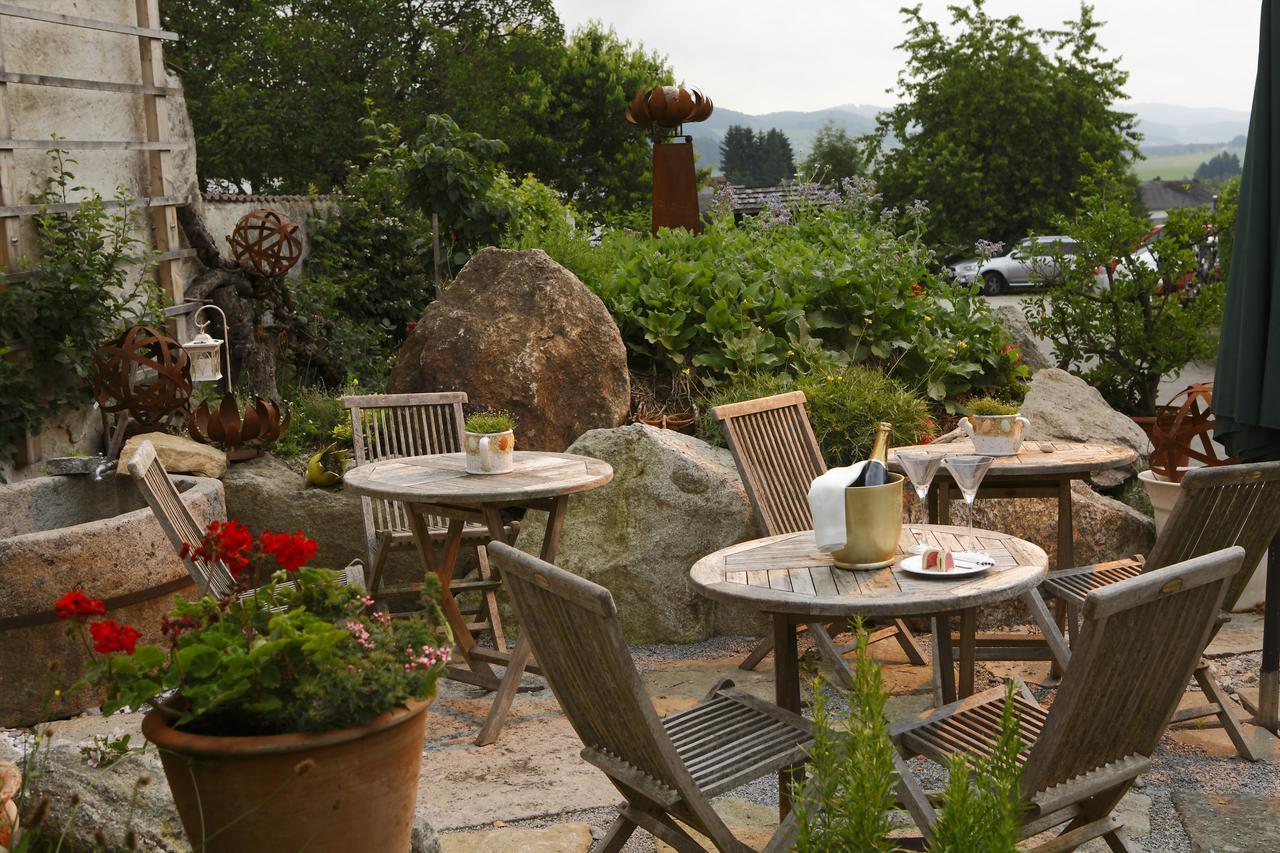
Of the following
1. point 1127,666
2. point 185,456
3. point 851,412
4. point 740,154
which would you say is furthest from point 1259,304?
point 740,154

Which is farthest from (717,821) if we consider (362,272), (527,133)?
(527,133)

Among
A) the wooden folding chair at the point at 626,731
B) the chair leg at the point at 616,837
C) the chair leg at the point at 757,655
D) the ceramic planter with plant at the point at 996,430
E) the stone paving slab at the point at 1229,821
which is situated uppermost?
the ceramic planter with plant at the point at 996,430

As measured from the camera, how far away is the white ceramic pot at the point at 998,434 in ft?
16.2

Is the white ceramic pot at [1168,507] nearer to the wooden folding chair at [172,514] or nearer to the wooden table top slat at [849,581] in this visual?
the wooden table top slat at [849,581]

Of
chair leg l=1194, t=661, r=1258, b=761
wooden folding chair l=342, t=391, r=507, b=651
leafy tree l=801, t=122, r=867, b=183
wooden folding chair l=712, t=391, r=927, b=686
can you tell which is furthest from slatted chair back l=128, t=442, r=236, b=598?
leafy tree l=801, t=122, r=867, b=183

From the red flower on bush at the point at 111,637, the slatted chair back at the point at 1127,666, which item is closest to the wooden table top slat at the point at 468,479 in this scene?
the red flower on bush at the point at 111,637

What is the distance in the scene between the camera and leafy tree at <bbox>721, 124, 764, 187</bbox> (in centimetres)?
7319

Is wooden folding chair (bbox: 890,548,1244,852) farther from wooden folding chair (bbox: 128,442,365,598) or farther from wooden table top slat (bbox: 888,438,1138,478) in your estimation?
wooden folding chair (bbox: 128,442,365,598)

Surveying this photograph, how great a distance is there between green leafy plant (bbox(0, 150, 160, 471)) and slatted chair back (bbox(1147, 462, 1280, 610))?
208 inches

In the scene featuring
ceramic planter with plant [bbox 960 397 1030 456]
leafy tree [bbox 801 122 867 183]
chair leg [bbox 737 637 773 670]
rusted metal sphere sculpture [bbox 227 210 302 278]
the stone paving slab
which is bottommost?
the stone paving slab

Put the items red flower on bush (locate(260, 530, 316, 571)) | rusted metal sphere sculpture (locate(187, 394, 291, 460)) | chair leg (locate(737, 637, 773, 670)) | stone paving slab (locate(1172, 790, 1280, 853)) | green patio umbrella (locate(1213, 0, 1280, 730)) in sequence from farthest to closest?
1. rusted metal sphere sculpture (locate(187, 394, 291, 460))
2. chair leg (locate(737, 637, 773, 670))
3. green patio umbrella (locate(1213, 0, 1280, 730))
4. stone paving slab (locate(1172, 790, 1280, 853))
5. red flower on bush (locate(260, 530, 316, 571))

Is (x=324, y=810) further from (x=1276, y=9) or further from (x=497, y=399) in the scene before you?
(x=497, y=399)

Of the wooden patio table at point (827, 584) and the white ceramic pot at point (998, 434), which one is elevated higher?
the white ceramic pot at point (998, 434)

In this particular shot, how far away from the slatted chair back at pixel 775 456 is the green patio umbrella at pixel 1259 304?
157 cm
